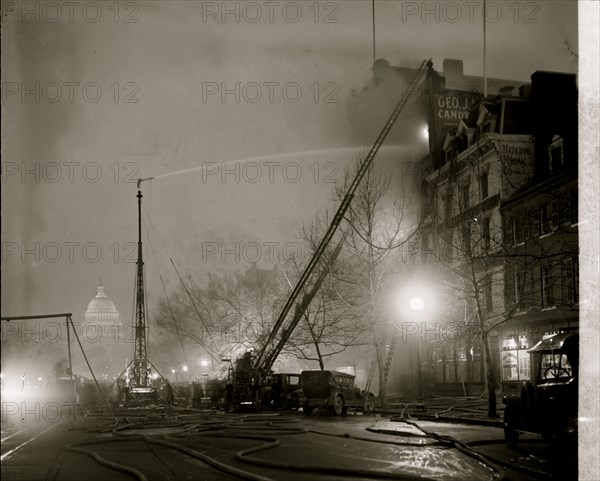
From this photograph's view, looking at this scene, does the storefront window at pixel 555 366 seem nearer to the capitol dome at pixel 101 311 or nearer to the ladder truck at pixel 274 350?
the ladder truck at pixel 274 350

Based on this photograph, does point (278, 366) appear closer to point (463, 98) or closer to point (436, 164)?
point (436, 164)

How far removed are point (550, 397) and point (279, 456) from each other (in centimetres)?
539

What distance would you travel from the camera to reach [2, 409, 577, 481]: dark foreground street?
12.7 metres

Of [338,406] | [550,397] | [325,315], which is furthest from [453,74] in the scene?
[550,397]

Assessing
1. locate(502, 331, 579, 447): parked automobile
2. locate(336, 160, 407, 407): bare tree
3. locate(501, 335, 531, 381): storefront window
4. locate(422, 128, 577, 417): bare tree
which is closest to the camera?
locate(502, 331, 579, 447): parked automobile

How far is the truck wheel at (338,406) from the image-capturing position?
107 ft

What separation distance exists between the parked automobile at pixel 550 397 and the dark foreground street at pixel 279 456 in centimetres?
48

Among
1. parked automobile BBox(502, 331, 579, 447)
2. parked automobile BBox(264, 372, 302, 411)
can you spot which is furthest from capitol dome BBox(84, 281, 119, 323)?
parked automobile BBox(502, 331, 579, 447)

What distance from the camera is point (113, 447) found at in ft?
58.8

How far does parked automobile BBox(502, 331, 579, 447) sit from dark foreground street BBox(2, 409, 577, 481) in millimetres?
484

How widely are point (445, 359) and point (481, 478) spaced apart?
36.9 m

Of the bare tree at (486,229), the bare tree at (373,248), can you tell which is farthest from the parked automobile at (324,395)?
the bare tree at (486,229)

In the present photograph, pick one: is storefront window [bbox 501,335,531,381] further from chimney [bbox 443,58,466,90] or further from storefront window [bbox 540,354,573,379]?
chimney [bbox 443,58,466,90]

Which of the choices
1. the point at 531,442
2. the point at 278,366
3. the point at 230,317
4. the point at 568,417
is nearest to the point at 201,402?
the point at 230,317
